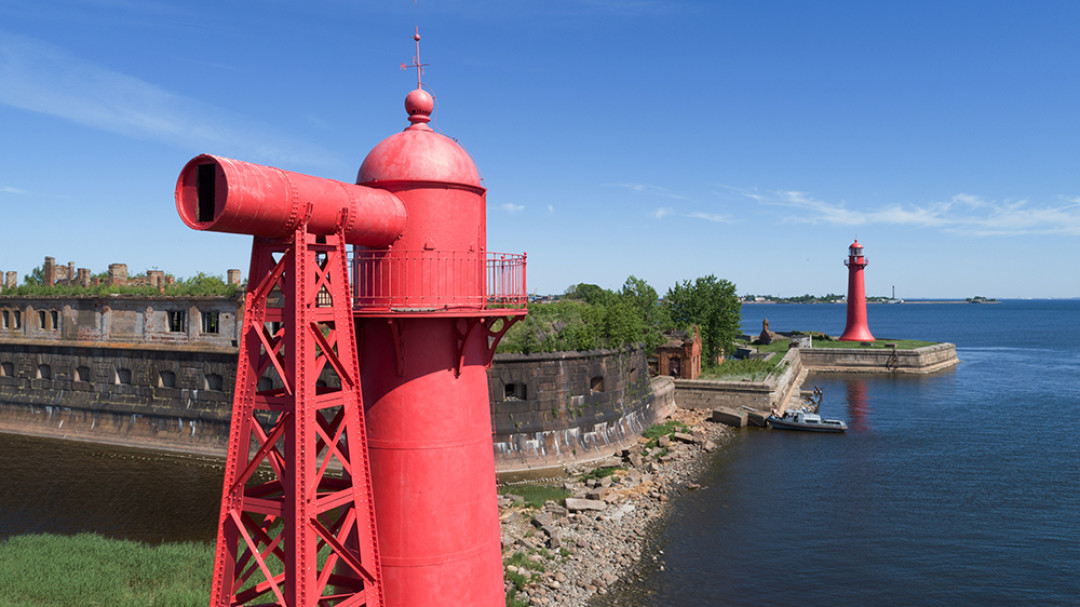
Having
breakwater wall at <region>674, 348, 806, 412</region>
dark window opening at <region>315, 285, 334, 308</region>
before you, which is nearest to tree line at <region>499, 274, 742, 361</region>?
breakwater wall at <region>674, 348, 806, 412</region>

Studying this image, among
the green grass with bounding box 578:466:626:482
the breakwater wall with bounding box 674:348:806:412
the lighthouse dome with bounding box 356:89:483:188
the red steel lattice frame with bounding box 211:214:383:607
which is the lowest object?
the green grass with bounding box 578:466:626:482

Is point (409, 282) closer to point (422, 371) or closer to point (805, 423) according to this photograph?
point (422, 371)

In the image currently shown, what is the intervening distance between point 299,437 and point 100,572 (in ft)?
52.5

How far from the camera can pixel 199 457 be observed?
116 ft

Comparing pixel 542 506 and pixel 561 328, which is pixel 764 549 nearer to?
pixel 542 506

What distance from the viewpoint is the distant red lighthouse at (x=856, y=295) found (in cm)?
7931

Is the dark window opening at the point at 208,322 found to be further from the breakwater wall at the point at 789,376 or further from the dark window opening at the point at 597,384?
the breakwater wall at the point at 789,376

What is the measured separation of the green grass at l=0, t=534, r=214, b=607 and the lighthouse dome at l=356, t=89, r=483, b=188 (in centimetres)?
1286

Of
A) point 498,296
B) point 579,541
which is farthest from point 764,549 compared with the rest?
point 498,296

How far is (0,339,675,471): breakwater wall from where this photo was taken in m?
32.4

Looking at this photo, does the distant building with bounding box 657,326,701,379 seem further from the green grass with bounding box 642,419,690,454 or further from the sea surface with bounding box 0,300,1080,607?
the sea surface with bounding box 0,300,1080,607

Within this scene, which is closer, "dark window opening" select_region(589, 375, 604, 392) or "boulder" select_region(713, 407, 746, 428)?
"dark window opening" select_region(589, 375, 604, 392)

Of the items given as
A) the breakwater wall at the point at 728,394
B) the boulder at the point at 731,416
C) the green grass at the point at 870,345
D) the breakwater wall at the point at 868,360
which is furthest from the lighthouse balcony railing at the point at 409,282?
the green grass at the point at 870,345

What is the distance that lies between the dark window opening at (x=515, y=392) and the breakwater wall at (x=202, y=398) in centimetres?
5
